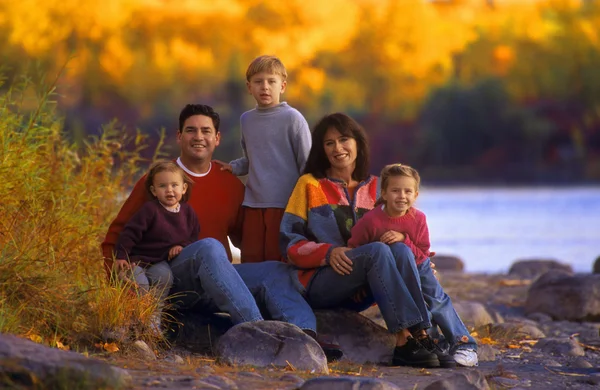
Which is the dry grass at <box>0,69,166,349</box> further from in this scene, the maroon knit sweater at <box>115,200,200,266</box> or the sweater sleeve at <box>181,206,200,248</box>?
the sweater sleeve at <box>181,206,200,248</box>

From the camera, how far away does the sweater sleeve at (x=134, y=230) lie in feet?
16.5

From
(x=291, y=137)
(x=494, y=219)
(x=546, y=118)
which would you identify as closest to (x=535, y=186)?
(x=546, y=118)

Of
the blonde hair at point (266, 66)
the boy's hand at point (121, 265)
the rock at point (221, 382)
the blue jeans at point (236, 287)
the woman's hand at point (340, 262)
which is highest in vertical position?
the blonde hair at point (266, 66)

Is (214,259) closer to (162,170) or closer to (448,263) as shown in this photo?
(162,170)

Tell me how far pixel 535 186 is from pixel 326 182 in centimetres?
3321

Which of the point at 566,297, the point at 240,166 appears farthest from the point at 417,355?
the point at 566,297

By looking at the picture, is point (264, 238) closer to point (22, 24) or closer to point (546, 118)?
point (22, 24)

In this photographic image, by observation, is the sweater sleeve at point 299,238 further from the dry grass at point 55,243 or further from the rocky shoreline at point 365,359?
the dry grass at point 55,243

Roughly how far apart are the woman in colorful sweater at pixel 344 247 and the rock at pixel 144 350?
94cm

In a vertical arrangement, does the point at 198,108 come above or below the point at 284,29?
below

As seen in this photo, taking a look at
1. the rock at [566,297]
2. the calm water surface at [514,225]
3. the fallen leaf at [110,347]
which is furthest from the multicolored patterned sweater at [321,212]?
the calm water surface at [514,225]

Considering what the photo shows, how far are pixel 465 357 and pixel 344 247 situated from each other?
87cm

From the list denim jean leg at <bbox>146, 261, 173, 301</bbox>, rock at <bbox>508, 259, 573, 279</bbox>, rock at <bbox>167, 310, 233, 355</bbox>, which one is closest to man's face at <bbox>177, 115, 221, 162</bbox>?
denim jean leg at <bbox>146, 261, 173, 301</bbox>

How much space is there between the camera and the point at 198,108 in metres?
5.56
